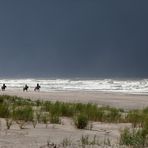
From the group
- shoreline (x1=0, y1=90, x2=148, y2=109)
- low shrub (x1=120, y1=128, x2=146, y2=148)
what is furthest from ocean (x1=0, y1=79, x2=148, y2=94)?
low shrub (x1=120, y1=128, x2=146, y2=148)

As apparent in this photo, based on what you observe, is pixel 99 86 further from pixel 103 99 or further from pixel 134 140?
pixel 134 140

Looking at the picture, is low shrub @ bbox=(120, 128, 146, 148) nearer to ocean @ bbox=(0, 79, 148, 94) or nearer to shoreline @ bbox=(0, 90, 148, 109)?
shoreline @ bbox=(0, 90, 148, 109)

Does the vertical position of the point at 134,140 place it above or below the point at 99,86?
below

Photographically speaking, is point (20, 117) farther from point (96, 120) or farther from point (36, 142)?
point (36, 142)

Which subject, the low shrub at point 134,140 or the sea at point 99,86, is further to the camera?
the sea at point 99,86

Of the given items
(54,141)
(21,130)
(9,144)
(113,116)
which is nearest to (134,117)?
(113,116)

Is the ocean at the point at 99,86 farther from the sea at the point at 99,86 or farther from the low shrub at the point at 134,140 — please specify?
the low shrub at the point at 134,140

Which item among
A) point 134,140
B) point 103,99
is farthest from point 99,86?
point 134,140

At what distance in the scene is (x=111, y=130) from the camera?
31.7 feet

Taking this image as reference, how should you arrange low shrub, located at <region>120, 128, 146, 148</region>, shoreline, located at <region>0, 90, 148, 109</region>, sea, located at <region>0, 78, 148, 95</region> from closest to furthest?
1. low shrub, located at <region>120, 128, 146, 148</region>
2. shoreline, located at <region>0, 90, 148, 109</region>
3. sea, located at <region>0, 78, 148, 95</region>

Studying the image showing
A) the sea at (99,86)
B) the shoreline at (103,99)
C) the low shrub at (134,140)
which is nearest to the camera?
the low shrub at (134,140)

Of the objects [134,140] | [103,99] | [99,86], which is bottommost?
[134,140]

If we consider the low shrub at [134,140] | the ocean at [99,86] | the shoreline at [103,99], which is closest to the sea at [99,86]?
the ocean at [99,86]

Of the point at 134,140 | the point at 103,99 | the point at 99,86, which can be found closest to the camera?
the point at 134,140
